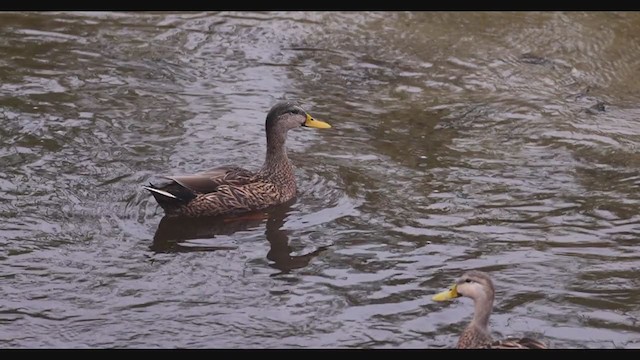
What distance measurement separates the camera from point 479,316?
8.21 meters

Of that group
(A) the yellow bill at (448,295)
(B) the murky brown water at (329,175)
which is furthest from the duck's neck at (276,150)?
(A) the yellow bill at (448,295)

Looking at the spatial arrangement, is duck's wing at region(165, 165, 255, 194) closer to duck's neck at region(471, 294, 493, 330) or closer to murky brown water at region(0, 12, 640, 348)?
murky brown water at region(0, 12, 640, 348)

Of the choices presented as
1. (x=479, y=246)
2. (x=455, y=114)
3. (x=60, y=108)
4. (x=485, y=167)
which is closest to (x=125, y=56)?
(x=60, y=108)

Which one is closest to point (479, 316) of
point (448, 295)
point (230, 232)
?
point (448, 295)

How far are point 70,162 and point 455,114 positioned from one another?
13.5 feet

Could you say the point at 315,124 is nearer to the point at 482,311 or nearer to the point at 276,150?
the point at 276,150

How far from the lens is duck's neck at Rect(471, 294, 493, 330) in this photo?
8172 millimetres

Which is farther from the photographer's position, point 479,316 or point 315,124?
point 315,124

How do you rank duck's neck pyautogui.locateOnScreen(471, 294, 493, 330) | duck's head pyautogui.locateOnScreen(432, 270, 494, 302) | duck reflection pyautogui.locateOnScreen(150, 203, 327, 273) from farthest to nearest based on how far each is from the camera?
duck reflection pyautogui.locateOnScreen(150, 203, 327, 273), duck's head pyautogui.locateOnScreen(432, 270, 494, 302), duck's neck pyautogui.locateOnScreen(471, 294, 493, 330)

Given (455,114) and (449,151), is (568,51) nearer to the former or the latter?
(455,114)

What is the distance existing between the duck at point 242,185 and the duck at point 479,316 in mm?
3131

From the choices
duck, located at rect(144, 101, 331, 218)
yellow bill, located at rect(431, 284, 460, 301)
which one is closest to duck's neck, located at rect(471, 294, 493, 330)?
yellow bill, located at rect(431, 284, 460, 301)

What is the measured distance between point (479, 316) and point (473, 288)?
0.23 meters

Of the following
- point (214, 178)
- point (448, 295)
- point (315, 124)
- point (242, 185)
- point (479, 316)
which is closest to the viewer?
point (479, 316)
